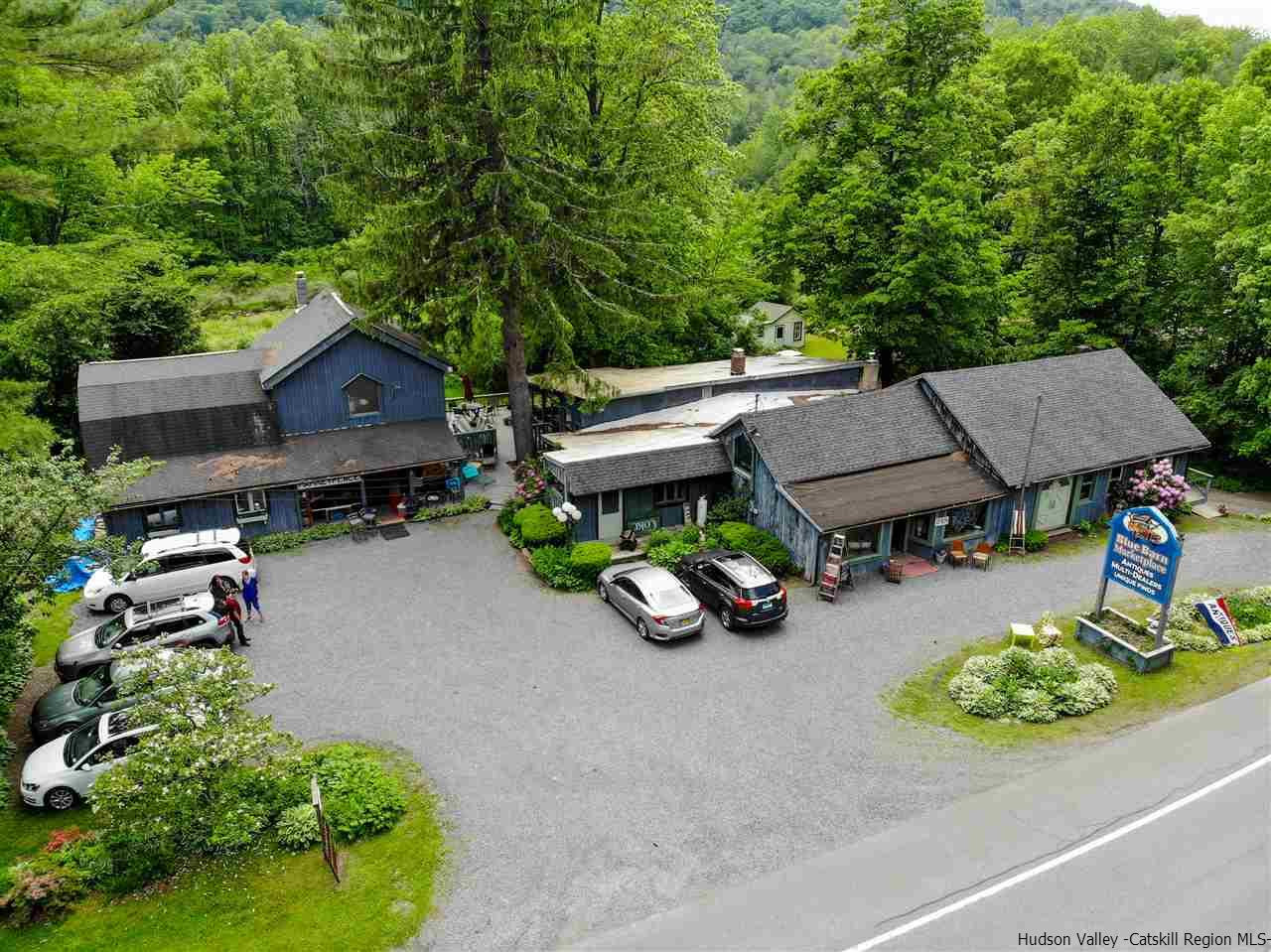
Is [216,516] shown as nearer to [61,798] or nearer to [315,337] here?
[315,337]

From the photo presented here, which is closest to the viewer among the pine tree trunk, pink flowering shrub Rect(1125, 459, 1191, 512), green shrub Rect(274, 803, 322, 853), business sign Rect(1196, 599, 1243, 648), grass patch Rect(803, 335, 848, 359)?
green shrub Rect(274, 803, 322, 853)

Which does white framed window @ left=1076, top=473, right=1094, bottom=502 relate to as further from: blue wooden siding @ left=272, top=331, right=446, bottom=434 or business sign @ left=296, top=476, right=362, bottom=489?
business sign @ left=296, top=476, right=362, bottom=489

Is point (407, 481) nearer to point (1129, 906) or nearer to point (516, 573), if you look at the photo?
point (516, 573)

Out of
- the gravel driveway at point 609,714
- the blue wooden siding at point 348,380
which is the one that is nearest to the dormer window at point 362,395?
the blue wooden siding at point 348,380

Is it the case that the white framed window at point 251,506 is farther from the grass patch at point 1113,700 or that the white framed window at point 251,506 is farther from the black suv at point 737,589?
→ the grass patch at point 1113,700

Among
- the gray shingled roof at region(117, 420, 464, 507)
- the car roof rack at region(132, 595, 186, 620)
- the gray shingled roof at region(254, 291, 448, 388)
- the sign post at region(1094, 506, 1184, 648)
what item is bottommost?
the car roof rack at region(132, 595, 186, 620)

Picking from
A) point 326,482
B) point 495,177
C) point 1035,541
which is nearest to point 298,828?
point 326,482

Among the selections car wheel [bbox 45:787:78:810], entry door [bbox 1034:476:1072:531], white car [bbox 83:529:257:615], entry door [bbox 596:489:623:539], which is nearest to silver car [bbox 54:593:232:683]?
white car [bbox 83:529:257:615]
